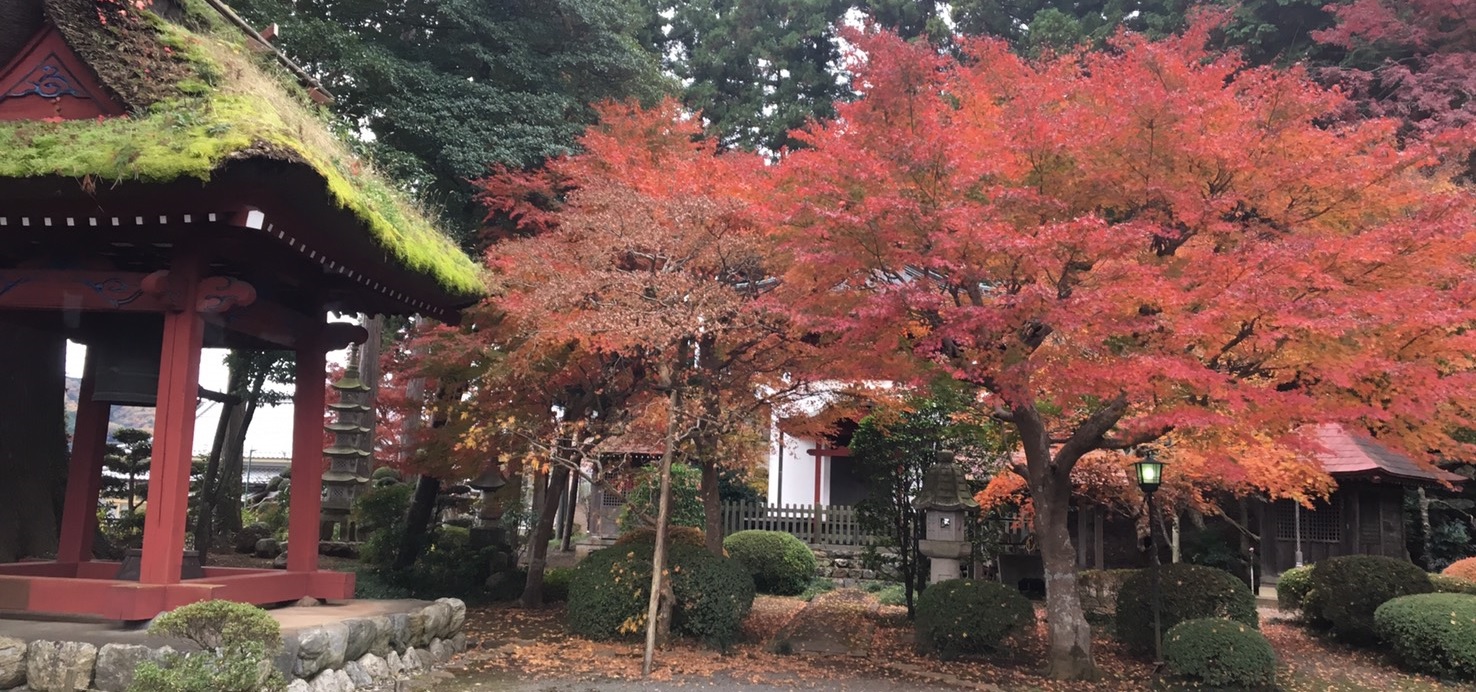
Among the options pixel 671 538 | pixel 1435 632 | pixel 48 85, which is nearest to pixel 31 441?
pixel 48 85

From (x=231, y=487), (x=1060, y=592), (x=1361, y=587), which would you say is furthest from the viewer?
(x=231, y=487)

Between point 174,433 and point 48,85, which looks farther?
point 48,85

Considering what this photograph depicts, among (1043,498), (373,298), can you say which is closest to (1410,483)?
(1043,498)

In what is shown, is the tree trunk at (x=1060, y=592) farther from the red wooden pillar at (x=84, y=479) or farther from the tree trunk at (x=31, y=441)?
the tree trunk at (x=31, y=441)

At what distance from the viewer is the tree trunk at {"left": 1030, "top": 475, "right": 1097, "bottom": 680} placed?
375 inches

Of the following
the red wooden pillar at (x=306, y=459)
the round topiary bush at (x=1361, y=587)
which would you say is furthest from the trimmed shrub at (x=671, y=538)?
the round topiary bush at (x=1361, y=587)

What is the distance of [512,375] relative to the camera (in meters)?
11.4

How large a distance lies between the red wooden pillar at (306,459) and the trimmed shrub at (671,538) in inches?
136

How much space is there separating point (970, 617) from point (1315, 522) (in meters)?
12.1

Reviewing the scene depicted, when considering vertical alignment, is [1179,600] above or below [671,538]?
below

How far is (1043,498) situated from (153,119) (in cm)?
919

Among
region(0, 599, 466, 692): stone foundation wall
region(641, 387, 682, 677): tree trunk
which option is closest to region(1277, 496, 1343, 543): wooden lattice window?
region(641, 387, 682, 677): tree trunk

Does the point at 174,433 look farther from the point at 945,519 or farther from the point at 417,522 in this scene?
the point at 945,519

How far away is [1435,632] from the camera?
34.3 ft
